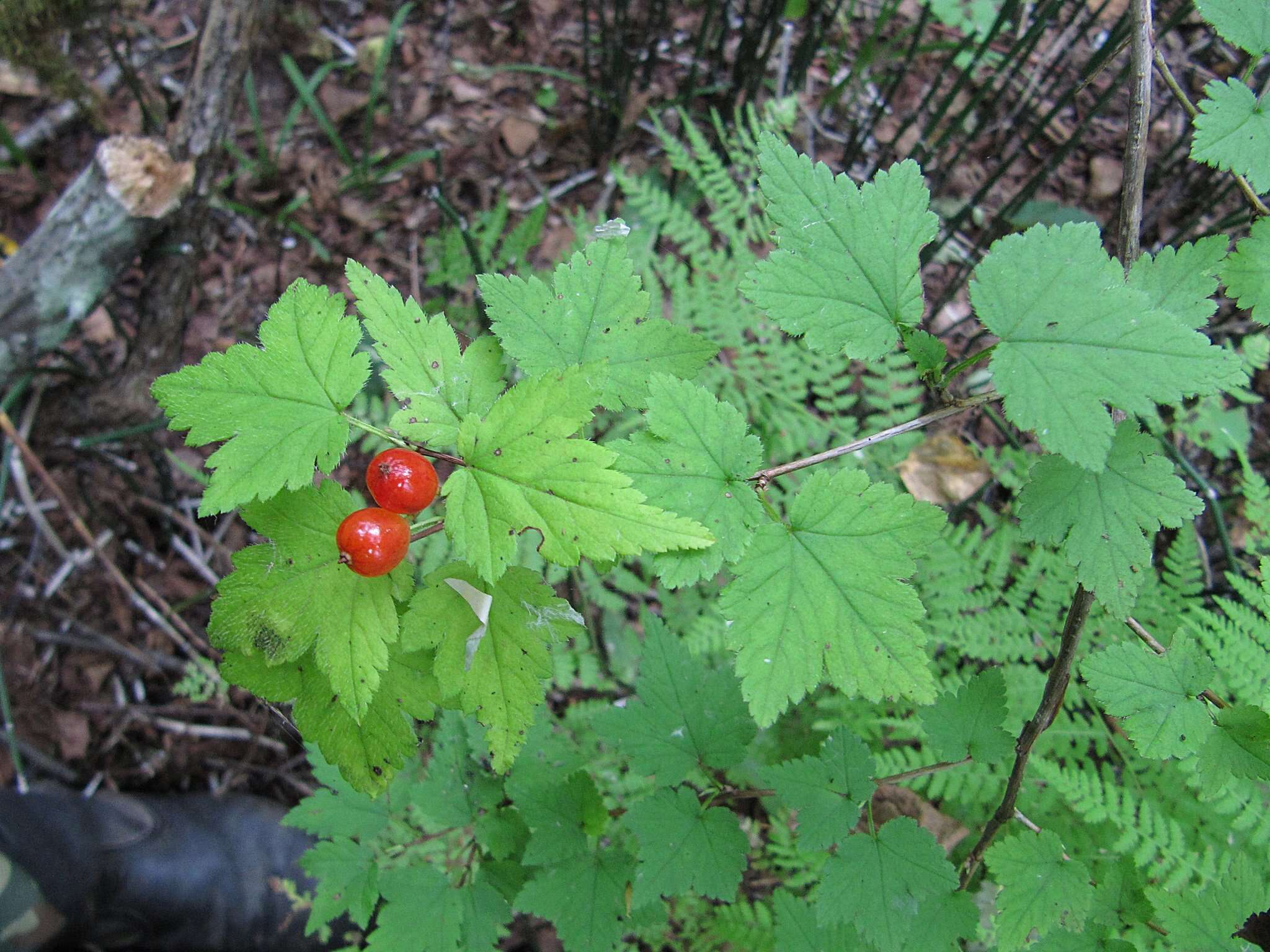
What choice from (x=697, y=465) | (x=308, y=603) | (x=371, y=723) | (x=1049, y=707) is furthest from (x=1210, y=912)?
(x=308, y=603)

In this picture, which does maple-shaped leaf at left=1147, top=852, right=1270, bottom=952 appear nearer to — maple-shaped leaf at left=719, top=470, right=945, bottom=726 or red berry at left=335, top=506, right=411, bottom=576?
maple-shaped leaf at left=719, top=470, right=945, bottom=726

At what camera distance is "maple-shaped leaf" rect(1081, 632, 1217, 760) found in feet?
3.44

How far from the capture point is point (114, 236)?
7.61ft

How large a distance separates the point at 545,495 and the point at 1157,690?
864mm

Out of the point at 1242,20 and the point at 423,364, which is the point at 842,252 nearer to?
the point at 423,364

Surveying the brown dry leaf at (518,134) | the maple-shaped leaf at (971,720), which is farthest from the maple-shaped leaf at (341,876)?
the brown dry leaf at (518,134)

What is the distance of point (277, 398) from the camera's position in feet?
3.12

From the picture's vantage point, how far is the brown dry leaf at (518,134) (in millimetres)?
3518

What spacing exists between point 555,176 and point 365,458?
148cm

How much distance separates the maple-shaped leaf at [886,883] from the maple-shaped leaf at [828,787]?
3 cm

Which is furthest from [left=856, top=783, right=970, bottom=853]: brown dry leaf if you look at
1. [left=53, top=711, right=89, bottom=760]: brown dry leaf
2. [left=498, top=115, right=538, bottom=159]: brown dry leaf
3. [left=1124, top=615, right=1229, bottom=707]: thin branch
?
[left=498, top=115, right=538, bottom=159]: brown dry leaf

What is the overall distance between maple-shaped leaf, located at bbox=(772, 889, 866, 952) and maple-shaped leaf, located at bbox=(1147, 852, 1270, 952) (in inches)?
17.5

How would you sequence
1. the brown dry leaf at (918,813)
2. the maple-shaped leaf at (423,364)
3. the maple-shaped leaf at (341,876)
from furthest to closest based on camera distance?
the brown dry leaf at (918,813)
the maple-shaped leaf at (341,876)
the maple-shaped leaf at (423,364)

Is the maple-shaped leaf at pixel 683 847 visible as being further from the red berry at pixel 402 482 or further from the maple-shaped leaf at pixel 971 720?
the red berry at pixel 402 482
